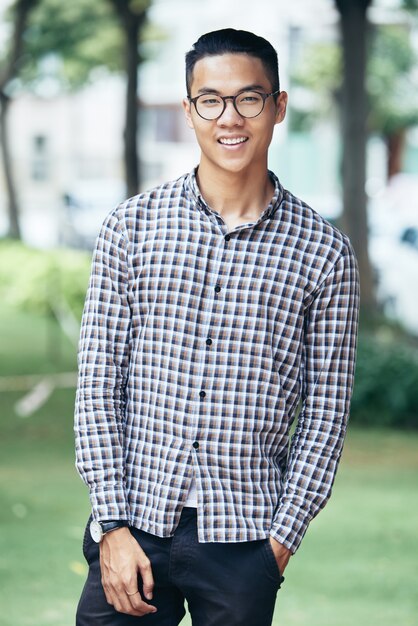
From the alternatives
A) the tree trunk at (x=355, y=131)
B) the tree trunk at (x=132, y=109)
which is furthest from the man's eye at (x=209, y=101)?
the tree trunk at (x=132, y=109)

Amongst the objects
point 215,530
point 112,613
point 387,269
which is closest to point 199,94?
point 215,530

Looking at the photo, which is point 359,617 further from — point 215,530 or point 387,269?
point 387,269

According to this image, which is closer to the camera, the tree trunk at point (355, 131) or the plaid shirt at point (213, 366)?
the plaid shirt at point (213, 366)

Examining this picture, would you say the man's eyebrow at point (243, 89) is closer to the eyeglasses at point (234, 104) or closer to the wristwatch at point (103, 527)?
the eyeglasses at point (234, 104)

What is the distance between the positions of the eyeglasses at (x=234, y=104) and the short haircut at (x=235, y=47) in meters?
0.06

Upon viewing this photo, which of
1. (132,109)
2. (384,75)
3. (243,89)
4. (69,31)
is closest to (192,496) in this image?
(243,89)

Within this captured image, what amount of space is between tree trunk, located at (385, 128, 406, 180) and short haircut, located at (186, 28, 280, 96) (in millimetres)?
49728

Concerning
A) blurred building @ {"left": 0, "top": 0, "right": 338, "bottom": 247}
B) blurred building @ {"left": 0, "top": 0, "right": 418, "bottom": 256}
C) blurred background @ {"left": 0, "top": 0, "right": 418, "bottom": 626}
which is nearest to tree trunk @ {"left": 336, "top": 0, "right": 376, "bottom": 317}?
blurred background @ {"left": 0, "top": 0, "right": 418, "bottom": 626}

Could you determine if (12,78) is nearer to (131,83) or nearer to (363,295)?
Result: (131,83)

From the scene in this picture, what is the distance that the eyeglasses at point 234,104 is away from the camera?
287 cm

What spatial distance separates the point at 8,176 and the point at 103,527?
27.7 meters

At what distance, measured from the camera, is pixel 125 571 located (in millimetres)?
2758

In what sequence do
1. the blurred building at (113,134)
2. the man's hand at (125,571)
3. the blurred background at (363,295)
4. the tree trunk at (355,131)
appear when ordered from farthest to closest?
the blurred building at (113,134), the tree trunk at (355,131), the blurred background at (363,295), the man's hand at (125,571)

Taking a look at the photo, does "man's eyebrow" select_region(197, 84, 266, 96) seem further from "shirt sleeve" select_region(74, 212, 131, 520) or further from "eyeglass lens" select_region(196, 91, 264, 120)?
"shirt sleeve" select_region(74, 212, 131, 520)
